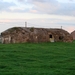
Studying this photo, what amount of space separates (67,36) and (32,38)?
913 centimetres

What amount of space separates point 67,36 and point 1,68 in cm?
4302

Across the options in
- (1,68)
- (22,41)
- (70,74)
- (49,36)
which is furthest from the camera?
(49,36)

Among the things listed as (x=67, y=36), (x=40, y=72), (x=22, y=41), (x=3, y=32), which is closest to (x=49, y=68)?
(x=40, y=72)

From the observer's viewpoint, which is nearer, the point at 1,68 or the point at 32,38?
the point at 1,68

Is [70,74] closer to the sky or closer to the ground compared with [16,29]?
closer to the ground

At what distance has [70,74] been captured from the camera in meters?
14.4

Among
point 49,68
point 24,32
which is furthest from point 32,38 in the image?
point 49,68

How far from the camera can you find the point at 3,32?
54.1m

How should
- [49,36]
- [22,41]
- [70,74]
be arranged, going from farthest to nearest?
[49,36] → [22,41] → [70,74]

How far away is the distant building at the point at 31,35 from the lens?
5203 cm

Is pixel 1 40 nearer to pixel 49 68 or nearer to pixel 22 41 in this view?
pixel 22 41

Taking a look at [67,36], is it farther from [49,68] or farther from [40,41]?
[49,68]

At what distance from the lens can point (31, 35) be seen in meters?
52.6

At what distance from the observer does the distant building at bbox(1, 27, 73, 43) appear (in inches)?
2048
